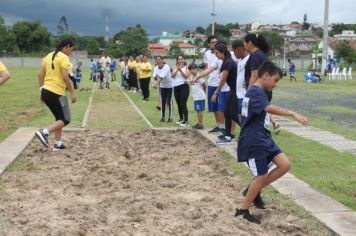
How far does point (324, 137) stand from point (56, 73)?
584cm

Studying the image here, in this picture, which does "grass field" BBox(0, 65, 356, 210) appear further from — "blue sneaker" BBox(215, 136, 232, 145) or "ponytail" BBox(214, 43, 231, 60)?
"ponytail" BBox(214, 43, 231, 60)

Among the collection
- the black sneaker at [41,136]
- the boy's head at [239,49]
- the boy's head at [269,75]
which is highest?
the boy's head at [239,49]

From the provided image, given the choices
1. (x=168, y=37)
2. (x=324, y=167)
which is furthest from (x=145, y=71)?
(x=168, y=37)

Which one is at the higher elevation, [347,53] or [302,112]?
[302,112]

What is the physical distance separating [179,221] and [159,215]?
0.29m

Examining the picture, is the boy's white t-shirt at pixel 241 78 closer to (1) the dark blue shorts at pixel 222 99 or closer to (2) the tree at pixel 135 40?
(1) the dark blue shorts at pixel 222 99

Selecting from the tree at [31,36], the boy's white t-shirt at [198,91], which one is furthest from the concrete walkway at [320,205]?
the tree at [31,36]

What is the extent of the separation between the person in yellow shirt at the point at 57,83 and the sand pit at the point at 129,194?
48cm

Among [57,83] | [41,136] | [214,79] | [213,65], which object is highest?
[213,65]

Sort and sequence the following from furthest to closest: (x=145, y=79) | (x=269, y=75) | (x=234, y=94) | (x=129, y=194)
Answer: (x=145, y=79)
(x=234, y=94)
(x=129, y=194)
(x=269, y=75)

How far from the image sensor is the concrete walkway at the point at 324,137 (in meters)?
10.1

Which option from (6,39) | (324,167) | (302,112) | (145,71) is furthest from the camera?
(6,39)

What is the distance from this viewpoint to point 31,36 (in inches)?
3890

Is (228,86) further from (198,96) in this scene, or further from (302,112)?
(302,112)
